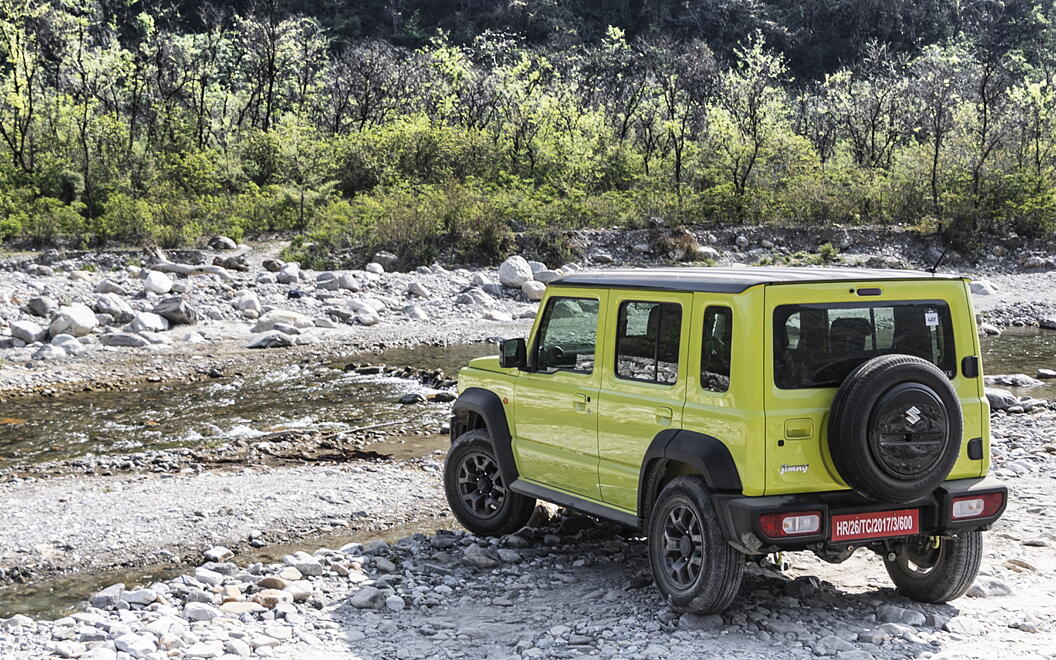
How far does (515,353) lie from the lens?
769 cm

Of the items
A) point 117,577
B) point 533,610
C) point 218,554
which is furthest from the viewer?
point 218,554

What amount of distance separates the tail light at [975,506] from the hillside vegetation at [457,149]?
2647 centimetres

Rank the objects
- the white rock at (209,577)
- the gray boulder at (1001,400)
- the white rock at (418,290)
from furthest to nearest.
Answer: the white rock at (418,290) → the gray boulder at (1001,400) → the white rock at (209,577)

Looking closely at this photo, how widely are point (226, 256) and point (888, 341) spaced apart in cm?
2594

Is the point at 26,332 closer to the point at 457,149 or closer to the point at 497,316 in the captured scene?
the point at 497,316

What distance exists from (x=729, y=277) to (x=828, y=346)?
0.71m

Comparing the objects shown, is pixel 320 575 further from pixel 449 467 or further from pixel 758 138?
pixel 758 138

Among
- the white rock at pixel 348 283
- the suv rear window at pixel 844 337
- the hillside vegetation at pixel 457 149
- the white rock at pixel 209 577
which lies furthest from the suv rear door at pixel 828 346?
the hillside vegetation at pixel 457 149

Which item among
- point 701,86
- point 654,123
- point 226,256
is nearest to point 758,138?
point 654,123

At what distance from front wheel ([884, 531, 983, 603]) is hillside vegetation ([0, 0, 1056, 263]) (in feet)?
85.1

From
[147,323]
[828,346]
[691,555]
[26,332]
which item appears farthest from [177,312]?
[828,346]

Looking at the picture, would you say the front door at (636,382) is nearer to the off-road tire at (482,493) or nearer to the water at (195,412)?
the off-road tire at (482,493)

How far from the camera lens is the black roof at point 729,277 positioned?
609cm

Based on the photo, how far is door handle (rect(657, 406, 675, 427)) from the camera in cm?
643
